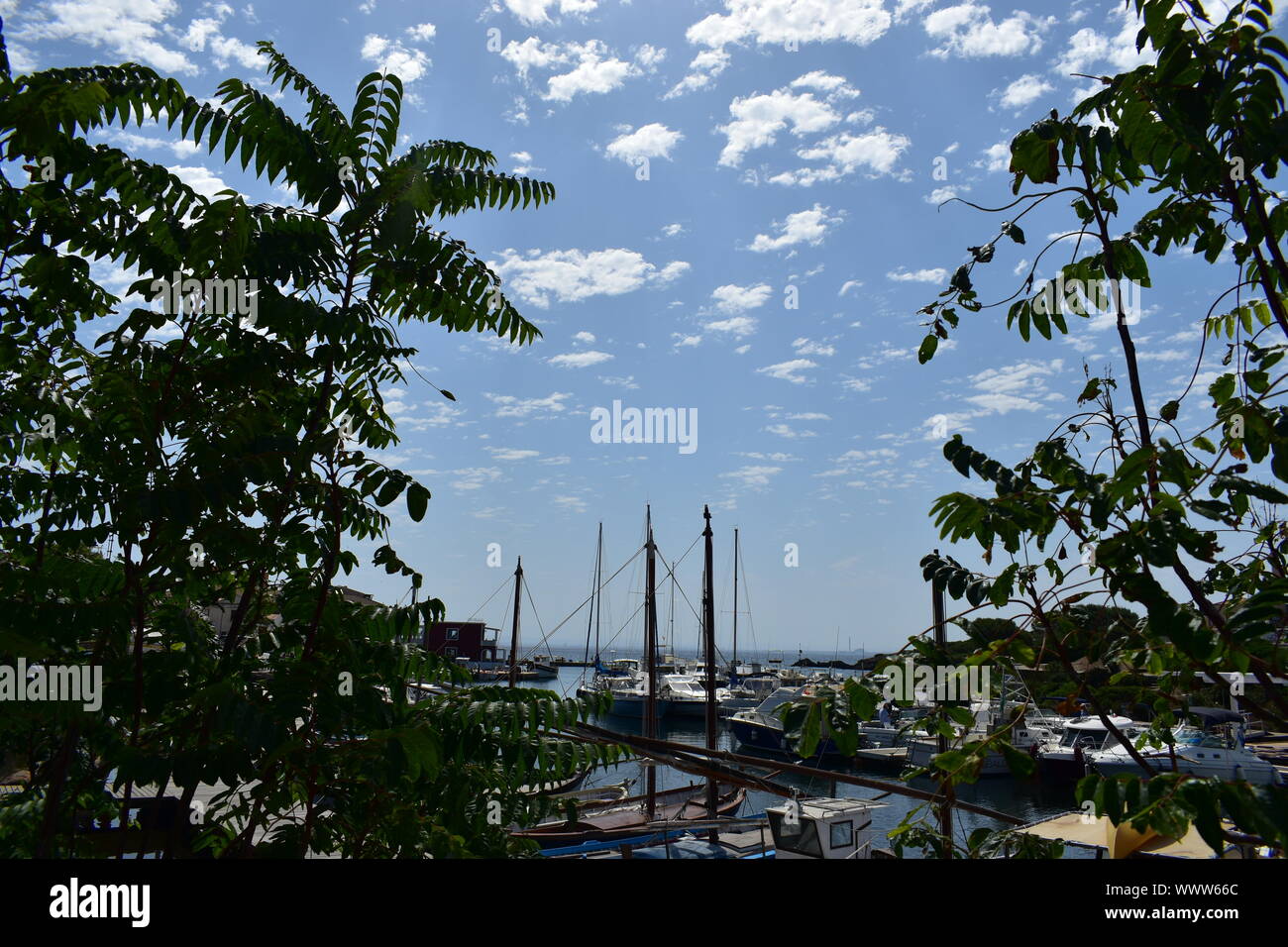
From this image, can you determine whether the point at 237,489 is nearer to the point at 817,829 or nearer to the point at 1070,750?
the point at 817,829

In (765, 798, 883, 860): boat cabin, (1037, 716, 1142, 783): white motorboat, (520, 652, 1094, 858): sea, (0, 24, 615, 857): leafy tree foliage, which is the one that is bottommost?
(520, 652, 1094, 858): sea

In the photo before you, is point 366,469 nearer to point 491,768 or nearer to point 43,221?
point 491,768

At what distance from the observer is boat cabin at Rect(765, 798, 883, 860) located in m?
19.8

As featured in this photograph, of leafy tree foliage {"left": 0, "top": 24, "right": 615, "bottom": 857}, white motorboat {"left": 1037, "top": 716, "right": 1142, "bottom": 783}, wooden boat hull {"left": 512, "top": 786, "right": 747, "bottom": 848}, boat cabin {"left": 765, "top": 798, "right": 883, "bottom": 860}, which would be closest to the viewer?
leafy tree foliage {"left": 0, "top": 24, "right": 615, "bottom": 857}

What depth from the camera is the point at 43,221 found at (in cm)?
350

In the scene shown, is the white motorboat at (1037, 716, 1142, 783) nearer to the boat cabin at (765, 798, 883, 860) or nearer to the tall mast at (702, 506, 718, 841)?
the tall mast at (702, 506, 718, 841)

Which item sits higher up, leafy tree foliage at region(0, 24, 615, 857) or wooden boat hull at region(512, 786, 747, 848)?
leafy tree foliage at region(0, 24, 615, 857)

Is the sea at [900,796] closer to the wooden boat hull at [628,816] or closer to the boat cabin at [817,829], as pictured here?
the wooden boat hull at [628,816]

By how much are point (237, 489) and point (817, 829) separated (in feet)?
65.5

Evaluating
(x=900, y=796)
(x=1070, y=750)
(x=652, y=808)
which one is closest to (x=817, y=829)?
(x=652, y=808)

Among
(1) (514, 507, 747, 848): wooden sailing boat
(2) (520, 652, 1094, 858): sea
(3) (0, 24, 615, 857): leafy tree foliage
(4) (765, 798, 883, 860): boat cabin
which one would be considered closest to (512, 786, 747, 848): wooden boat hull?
(1) (514, 507, 747, 848): wooden sailing boat

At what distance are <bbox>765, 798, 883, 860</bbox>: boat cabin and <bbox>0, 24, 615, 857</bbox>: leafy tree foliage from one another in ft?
58.8
